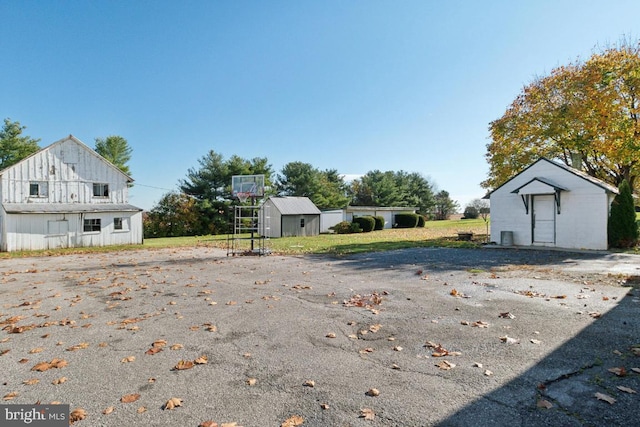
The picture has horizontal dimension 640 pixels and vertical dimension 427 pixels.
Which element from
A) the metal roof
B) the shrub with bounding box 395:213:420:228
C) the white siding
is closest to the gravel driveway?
the metal roof

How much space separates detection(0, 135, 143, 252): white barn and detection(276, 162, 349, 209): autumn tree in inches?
1024

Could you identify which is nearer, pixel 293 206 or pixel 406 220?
pixel 293 206

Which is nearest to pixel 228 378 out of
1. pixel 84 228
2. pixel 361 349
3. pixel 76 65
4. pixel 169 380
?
pixel 169 380

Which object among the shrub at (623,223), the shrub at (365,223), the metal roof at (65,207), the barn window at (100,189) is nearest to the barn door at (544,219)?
the shrub at (623,223)

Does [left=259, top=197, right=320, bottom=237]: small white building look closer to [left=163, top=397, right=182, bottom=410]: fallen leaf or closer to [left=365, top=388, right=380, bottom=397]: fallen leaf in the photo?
[left=163, top=397, right=182, bottom=410]: fallen leaf

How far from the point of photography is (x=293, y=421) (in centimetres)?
280

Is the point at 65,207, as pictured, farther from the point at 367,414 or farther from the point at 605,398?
the point at 605,398

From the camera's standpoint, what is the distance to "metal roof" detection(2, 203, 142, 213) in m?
20.7

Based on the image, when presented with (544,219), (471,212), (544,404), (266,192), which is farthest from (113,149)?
(471,212)

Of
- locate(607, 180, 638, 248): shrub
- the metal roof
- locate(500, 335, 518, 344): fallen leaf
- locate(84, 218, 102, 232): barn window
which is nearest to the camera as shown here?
locate(500, 335, 518, 344): fallen leaf

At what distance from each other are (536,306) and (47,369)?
7.31 m

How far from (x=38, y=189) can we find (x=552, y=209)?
30143 millimetres

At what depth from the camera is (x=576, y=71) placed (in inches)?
786

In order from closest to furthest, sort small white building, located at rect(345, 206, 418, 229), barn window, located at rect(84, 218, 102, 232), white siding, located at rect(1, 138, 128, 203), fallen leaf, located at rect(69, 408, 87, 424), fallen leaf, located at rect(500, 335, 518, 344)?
fallen leaf, located at rect(69, 408, 87, 424) → fallen leaf, located at rect(500, 335, 518, 344) → white siding, located at rect(1, 138, 128, 203) → barn window, located at rect(84, 218, 102, 232) → small white building, located at rect(345, 206, 418, 229)
